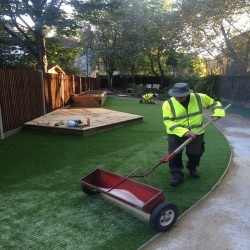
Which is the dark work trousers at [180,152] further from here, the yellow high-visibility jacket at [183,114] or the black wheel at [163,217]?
the black wheel at [163,217]

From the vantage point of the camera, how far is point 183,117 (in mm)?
4102

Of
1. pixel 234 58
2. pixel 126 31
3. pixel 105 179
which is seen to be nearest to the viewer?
pixel 105 179

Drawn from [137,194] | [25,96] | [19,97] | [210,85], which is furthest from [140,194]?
[210,85]

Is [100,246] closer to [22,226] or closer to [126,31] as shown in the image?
[22,226]

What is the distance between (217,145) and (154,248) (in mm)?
4446

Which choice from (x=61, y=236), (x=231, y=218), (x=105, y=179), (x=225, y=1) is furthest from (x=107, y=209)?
(x=225, y=1)

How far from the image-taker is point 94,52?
25.1 m

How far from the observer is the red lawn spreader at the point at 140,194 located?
3.03 m

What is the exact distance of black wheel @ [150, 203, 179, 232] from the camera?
299 cm

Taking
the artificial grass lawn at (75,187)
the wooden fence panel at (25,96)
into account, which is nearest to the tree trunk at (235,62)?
the artificial grass lawn at (75,187)

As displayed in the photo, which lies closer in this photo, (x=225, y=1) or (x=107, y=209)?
(x=107, y=209)

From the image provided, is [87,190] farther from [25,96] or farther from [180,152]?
[25,96]

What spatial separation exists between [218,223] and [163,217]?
2.20ft

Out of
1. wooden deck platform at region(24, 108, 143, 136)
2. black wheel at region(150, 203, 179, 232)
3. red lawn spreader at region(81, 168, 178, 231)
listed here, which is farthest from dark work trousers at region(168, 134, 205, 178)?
wooden deck platform at region(24, 108, 143, 136)
